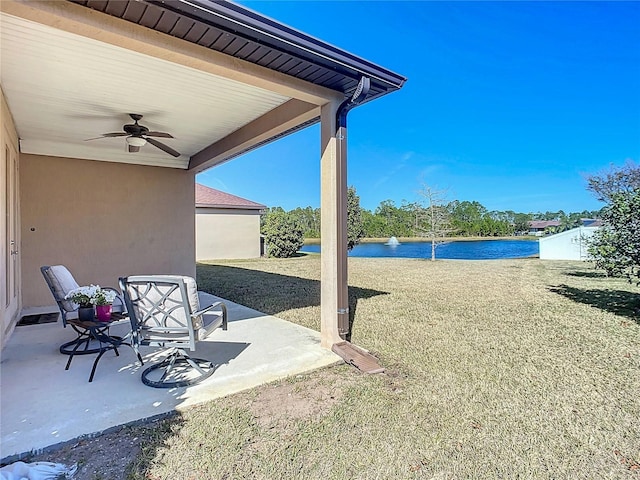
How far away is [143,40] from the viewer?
260 cm

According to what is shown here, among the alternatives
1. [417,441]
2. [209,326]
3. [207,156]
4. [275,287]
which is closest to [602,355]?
[417,441]

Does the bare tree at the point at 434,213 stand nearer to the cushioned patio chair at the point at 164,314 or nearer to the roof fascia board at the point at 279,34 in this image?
the roof fascia board at the point at 279,34

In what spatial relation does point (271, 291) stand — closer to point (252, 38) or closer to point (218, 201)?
point (252, 38)

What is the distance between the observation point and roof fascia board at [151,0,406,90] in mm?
2410

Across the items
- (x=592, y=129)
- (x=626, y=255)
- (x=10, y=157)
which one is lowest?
(x=626, y=255)

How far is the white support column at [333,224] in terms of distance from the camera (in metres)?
3.88

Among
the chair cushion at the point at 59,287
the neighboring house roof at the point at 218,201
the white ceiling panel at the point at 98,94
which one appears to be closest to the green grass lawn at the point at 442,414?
Answer: the chair cushion at the point at 59,287

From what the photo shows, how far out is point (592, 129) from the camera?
2725 centimetres

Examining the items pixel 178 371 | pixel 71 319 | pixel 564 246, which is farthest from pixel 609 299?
pixel 564 246

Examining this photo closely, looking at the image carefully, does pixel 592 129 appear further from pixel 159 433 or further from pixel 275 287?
pixel 159 433

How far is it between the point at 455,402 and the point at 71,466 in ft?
8.74

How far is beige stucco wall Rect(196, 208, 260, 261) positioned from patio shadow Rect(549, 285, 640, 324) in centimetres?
1354

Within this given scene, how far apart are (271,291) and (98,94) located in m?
5.12

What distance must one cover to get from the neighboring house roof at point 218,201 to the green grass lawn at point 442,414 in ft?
42.9
